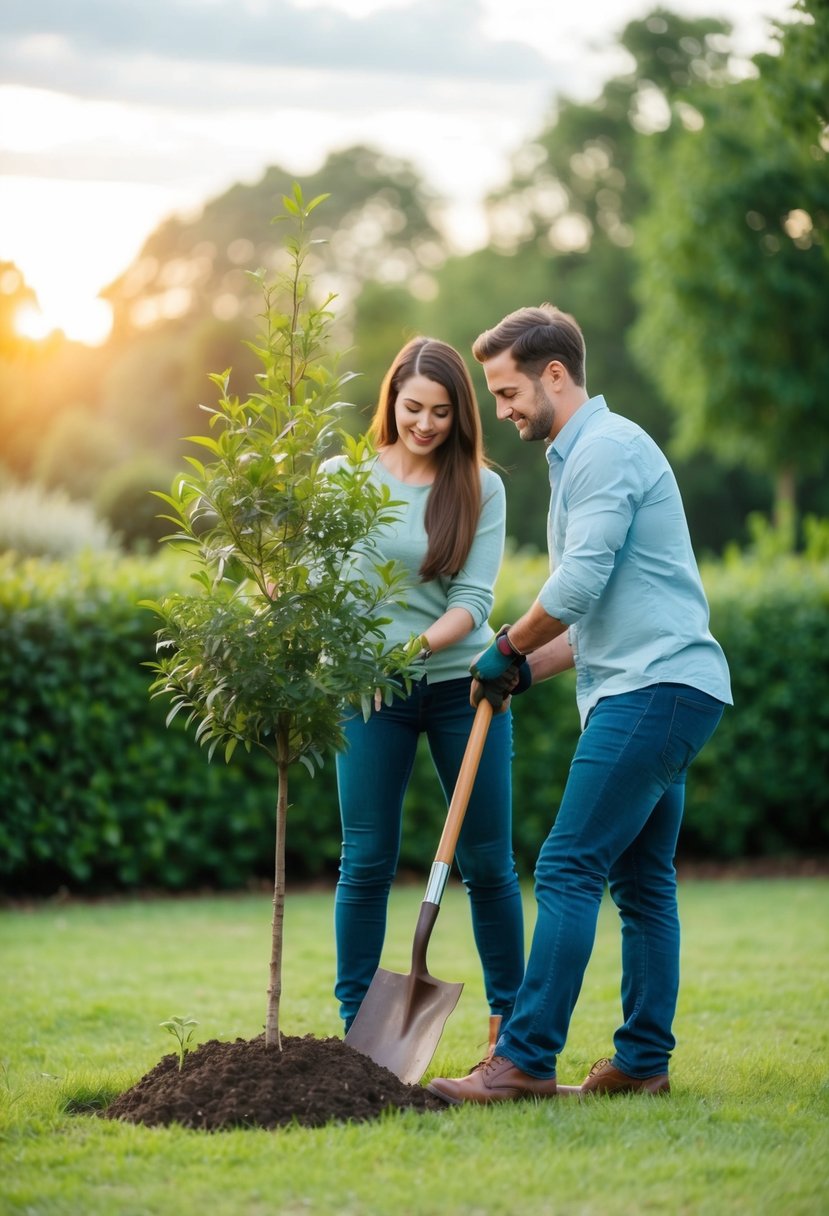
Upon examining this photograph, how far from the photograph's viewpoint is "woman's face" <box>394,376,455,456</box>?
156 inches

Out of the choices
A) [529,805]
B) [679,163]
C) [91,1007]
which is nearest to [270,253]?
[679,163]

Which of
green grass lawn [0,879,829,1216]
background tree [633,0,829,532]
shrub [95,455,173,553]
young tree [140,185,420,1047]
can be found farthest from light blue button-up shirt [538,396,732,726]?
background tree [633,0,829,532]

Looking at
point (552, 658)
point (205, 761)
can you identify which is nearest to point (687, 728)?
point (552, 658)

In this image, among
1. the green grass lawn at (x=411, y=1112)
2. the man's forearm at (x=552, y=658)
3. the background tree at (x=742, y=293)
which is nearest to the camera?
the green grass lawn at (x=411, y=1112)

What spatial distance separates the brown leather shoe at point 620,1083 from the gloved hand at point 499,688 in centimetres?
105

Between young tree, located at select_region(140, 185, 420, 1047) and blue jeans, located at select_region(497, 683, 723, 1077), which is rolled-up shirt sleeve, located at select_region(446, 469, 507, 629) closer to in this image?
young tree, located at select_region(140, 185, 420, 1047)

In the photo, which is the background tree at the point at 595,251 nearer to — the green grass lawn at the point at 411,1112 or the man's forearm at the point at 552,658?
the green grass lawn at the point at 411,1112

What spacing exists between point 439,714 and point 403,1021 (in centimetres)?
87

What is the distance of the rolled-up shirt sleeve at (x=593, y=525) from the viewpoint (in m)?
3.50

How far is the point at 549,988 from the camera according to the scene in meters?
3.48

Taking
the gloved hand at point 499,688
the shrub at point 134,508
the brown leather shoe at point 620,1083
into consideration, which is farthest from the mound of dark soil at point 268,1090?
the shrub at point 134,508

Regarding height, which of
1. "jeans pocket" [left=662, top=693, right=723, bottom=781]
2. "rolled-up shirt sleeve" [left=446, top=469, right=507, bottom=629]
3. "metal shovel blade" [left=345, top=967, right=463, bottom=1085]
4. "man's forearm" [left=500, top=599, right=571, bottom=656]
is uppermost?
"rolled-up shirt sleeve" [left=446, top=469, right=507, bottom=629]

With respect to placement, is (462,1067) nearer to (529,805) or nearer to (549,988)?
(549,988)

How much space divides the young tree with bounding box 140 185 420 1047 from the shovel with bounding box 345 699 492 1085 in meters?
0.28
